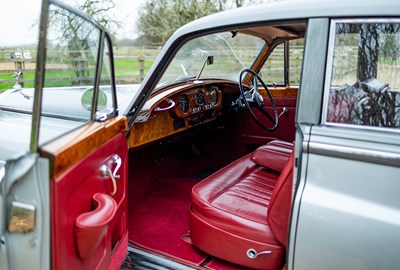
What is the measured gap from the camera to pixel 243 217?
1.96m

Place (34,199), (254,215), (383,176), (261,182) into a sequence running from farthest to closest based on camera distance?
(261,182) < (254,215) < (383,176) < (34,199)

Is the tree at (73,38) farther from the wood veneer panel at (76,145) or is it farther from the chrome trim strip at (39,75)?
the wood veneer panel at (76,145)

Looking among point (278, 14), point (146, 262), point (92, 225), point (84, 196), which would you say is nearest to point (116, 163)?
point (84, 196)

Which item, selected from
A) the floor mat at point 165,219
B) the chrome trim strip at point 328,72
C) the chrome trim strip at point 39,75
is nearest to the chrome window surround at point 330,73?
the chrome trim strip at point 328,72

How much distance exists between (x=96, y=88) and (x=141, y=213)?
1.57 meters

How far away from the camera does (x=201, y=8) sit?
456 inches

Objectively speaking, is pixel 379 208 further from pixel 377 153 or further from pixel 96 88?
pixel 96 88

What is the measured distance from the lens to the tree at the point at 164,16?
38.9 ft

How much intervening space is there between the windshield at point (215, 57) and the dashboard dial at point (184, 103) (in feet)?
0.47

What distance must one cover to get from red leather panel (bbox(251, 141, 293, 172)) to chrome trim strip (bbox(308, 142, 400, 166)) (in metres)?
1.17

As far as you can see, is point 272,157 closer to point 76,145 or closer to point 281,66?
point 281,66

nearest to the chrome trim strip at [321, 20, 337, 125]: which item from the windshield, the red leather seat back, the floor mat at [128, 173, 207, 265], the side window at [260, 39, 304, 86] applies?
the red leather seat back

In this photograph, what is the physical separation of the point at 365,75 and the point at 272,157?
122cm

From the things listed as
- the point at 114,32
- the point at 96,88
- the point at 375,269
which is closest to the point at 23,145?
the point at 96,88
